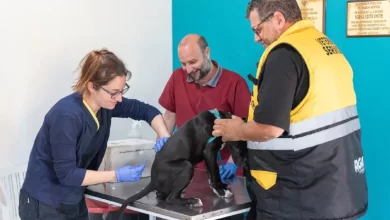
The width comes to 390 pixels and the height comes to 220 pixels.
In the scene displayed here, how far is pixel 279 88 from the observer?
5.06 feet

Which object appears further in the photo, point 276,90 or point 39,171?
point 39,171

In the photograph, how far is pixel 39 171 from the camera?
6.61 ft

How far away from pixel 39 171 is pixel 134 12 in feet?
5.00

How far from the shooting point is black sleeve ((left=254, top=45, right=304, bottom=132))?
1.54 m

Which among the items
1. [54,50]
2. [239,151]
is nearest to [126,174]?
[239,151]

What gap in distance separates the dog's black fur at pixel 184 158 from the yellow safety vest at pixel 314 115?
0.72ft

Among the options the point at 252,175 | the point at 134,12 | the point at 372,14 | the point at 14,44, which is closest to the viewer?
the point at 252,175

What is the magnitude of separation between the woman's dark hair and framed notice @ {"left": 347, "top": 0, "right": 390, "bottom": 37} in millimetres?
1211

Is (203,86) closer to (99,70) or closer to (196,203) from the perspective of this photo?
(99,70)

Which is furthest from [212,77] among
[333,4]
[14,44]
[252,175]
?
[14,44]

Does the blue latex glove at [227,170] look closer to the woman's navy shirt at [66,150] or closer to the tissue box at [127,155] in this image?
the tissue box at [127,155]

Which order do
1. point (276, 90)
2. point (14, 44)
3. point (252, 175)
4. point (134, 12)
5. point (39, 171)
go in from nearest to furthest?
point (276, 90)
point (252, 175)
point (39, 171)
point (14, 44)
point (134, 12)

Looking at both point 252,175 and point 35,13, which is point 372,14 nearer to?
point 252,175

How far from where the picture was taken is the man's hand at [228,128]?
1739 millimetres
